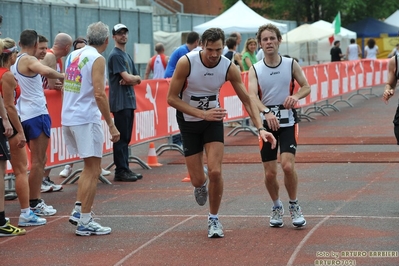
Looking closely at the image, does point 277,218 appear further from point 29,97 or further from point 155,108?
point 155,108

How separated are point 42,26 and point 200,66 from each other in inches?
653

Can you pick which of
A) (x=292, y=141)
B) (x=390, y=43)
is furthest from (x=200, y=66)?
(x=390, y=43)

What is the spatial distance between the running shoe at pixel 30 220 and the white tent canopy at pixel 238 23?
2161cm

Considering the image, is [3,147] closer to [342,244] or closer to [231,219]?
[231,219]

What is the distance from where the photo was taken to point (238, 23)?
102ft

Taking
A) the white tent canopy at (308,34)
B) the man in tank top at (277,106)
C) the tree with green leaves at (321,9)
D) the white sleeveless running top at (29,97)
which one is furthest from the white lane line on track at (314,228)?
the tree with green leaves at (321,9)

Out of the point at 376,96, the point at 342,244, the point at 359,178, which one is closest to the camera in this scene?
the point at 342,244

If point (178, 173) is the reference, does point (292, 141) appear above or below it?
above

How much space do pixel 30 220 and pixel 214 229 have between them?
7.17ft

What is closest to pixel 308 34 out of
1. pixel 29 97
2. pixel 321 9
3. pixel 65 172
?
pixel 321 9

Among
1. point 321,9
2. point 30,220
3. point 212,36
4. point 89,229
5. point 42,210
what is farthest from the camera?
point 321,9

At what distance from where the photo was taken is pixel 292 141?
8789mm

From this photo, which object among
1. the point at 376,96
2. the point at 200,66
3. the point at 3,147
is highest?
the point at 200,66

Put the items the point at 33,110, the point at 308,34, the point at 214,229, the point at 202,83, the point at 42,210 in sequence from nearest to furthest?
the point at 214,229, the point at 202,83, the point at 42,210, the point at 33,110, the point at 308,34
